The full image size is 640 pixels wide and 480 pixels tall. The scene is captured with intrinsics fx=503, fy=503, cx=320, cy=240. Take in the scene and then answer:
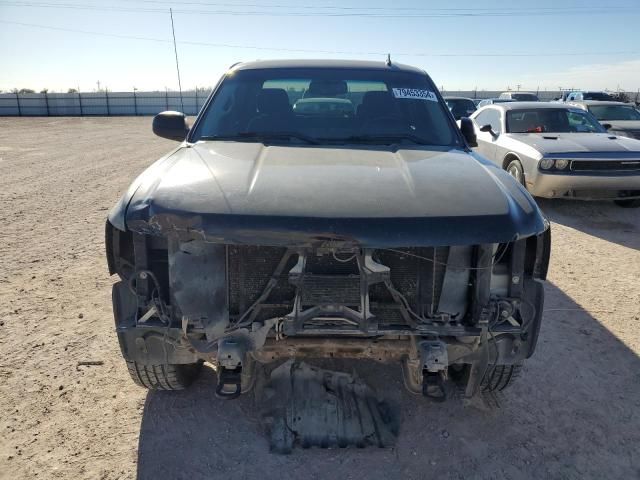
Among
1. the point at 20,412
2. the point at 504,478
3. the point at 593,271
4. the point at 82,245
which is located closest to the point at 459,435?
the point at 504,478

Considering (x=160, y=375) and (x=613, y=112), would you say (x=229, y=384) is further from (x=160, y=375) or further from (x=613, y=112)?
(x=613, y=112)

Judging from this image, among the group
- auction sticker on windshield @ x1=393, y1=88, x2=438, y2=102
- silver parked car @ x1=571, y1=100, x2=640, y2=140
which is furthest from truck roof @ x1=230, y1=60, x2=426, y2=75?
silver parked car @ x1=571, y1=100, x2=640, y2=140

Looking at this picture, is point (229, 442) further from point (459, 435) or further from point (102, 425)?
point (459, 435)

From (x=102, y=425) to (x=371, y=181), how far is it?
6.23 feet

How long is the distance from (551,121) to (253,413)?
755 cm

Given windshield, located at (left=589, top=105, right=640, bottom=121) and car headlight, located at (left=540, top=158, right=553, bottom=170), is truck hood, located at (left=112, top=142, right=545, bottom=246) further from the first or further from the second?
windshield, located at (left=589, top=105, right=640, bottom=121)

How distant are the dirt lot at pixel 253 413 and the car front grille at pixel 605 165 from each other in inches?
103

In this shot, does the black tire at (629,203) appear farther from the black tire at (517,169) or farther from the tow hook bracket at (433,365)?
the tow hook bracket at (433,365)

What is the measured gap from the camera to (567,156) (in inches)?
271

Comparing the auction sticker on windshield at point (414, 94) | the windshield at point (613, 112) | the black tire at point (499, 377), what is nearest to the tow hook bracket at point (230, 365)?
the black tire at point (499, 377)

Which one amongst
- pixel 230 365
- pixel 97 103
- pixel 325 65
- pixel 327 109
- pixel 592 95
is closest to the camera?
pixel 230 365

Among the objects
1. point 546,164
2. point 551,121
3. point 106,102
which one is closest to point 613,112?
point 551,121

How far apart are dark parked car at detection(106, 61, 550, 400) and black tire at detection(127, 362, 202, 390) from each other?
0.05 ft

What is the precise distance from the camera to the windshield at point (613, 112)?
1177 centimetres
